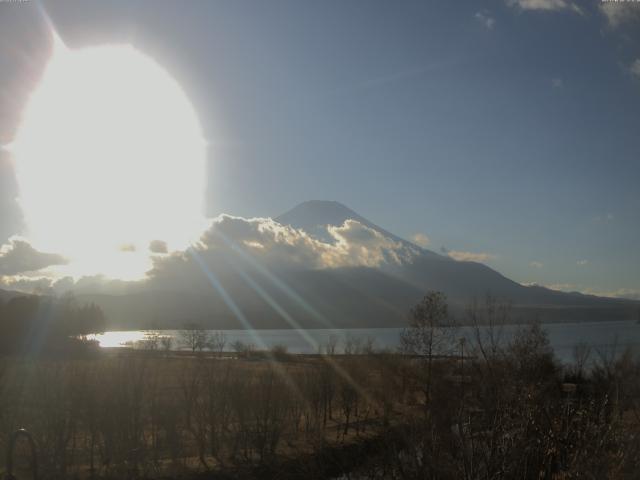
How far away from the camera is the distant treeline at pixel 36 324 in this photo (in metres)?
68.4

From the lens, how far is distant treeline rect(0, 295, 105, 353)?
68.4 m

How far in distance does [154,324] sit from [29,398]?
170683 mm

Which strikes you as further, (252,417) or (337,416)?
(337,416)

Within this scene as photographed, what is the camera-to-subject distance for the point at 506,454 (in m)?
7.78

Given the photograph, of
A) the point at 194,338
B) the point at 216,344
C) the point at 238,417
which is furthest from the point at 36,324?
the point at 238,417

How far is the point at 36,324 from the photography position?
74.8m

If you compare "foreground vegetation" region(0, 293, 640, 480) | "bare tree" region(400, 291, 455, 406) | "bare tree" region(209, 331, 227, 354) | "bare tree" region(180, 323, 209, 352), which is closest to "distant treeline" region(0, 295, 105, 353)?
"bare tree" region(209, 331, 227, 354)

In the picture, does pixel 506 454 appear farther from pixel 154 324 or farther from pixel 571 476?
pixel 154 324

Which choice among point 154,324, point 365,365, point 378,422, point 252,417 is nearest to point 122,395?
point 252,417

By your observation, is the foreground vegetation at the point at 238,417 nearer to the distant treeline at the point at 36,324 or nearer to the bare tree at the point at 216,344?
the distant treeline at the point at 36,324

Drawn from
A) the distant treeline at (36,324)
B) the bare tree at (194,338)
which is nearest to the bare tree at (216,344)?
the bare tree at (194,338)

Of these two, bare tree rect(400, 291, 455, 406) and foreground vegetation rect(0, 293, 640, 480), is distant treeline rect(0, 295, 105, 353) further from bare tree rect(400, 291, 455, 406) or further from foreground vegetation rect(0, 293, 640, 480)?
foreground vegetation rect(0, 293, 640, 480)

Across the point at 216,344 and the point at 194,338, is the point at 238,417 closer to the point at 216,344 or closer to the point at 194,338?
the point at 194,338

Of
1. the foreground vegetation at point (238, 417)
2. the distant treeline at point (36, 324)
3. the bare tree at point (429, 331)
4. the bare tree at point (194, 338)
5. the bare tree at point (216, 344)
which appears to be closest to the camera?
the foreground vegetation at point (238, 417)
